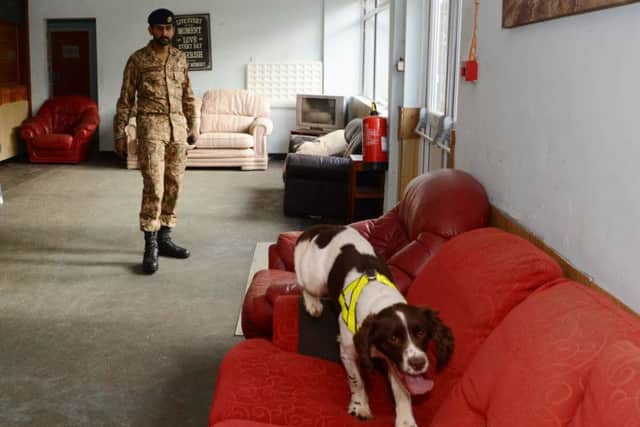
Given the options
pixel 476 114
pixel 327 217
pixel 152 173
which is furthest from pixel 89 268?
pixel 476 114

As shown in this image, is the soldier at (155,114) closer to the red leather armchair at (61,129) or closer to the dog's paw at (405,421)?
the dog's paw at (405,421)

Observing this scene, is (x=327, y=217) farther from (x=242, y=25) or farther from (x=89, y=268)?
(x=242, y=25)

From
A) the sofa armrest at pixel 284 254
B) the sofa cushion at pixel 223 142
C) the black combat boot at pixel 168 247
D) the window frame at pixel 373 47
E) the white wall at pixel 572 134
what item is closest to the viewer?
the white wall at pixel 572 134

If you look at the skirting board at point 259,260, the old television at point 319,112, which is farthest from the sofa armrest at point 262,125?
the skirting board at point 259,260

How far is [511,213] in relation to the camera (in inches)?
116

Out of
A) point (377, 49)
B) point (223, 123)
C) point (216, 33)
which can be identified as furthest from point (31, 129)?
point (377, 49)

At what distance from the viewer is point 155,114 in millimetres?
5391

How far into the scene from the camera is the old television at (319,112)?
10.8 m

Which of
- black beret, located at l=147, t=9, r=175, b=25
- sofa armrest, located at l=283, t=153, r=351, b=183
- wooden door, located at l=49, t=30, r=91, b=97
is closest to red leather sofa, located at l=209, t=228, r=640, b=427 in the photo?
black beret, located at l=147, t=9, r=175, b=25

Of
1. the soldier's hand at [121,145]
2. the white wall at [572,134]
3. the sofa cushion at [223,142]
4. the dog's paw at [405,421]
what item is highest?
the white wall at [572,134]

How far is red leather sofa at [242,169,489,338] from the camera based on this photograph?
3.05 meters

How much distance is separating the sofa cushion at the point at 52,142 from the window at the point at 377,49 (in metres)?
4.41

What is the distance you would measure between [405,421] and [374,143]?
14.5 ft

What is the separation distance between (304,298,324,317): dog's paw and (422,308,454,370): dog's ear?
0.82 m
